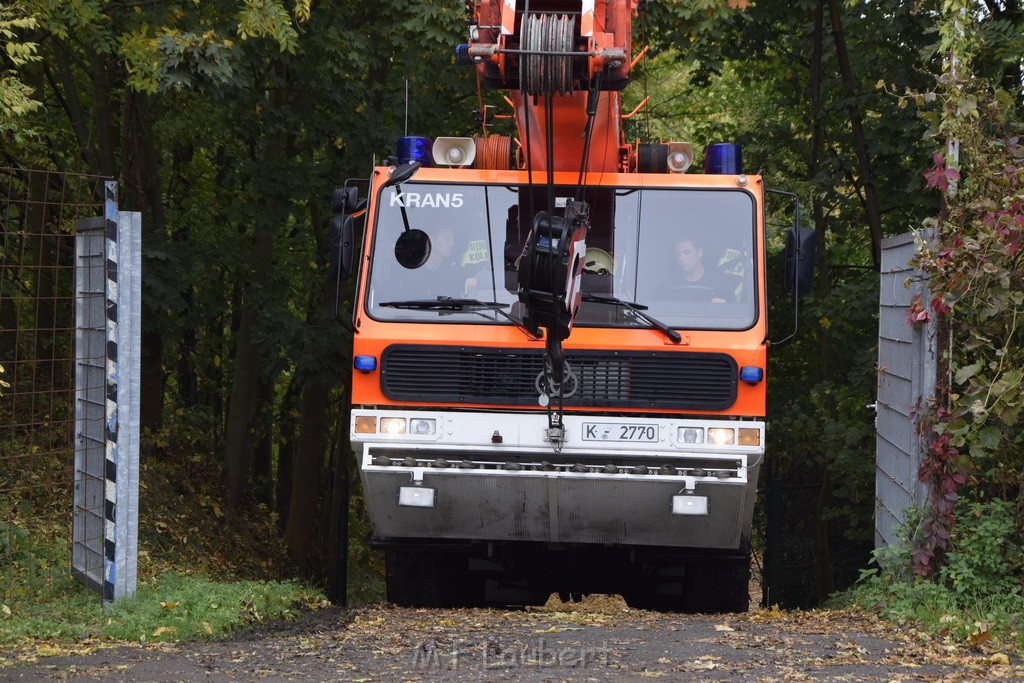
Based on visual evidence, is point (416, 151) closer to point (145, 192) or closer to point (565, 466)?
point (565, 466)

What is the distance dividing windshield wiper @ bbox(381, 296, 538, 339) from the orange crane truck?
0.01 meters

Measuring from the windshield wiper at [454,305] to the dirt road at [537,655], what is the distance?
1.95 meters

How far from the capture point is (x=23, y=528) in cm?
910

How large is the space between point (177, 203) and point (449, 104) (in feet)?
14.9

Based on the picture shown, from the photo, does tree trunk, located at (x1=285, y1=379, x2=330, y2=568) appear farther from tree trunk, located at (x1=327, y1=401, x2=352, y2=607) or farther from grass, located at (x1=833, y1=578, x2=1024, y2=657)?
grass, located at (x1=833, y1=578, x2=1024, y2=657)

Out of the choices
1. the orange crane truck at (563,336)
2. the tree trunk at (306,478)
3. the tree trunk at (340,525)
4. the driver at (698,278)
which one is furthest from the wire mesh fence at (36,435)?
the driver at (698,278)

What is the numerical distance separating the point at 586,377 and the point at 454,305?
0.95 meters

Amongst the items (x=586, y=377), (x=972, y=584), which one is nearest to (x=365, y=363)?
(x=586, y=377)

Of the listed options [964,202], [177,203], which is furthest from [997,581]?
[177,203]

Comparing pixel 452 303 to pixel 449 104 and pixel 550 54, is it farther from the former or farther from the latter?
pixel 449 104

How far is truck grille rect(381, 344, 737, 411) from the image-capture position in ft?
26.1

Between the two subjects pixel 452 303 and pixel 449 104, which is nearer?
pixel 452 303

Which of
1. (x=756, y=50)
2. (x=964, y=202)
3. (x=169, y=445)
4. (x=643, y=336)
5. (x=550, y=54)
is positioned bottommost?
(x=169, y=445)

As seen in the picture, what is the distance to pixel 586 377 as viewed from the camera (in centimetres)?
799
